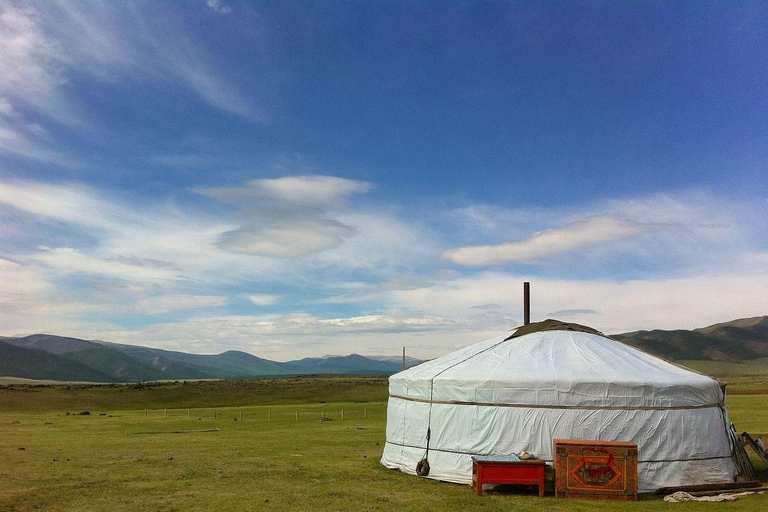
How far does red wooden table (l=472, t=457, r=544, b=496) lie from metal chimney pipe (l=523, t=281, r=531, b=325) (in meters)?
6.45

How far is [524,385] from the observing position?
507 inches

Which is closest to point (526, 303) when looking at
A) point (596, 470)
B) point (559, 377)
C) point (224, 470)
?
point (559, 377)

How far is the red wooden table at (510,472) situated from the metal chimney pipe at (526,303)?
6.45 meters

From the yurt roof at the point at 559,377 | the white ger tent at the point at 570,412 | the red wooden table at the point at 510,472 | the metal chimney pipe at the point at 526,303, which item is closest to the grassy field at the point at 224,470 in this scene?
the red wooden table at the point at 510,472

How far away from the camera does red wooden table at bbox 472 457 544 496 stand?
474 inches

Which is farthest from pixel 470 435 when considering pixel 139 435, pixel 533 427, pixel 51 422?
pixel 51 422

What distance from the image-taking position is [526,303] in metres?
18.4

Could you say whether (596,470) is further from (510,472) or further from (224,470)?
(224,470)

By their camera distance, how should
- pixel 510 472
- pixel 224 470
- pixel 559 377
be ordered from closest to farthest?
pixel 510 472 → pixel 559 377 → pixel 224 470

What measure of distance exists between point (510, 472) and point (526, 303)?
7228mm

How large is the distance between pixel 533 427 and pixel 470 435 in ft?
4.70

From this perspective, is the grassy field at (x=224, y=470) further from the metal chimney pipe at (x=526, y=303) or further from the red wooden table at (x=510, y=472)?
the metal chimney pipe at (x=526, y=303)

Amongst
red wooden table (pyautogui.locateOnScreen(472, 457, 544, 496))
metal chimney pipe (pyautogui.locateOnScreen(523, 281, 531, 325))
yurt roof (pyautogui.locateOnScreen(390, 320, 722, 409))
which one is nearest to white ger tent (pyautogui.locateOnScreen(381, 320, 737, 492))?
yurt roof (pyautogui.locateOnScreen(390, 320, 722, 409))

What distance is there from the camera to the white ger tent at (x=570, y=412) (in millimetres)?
12477
